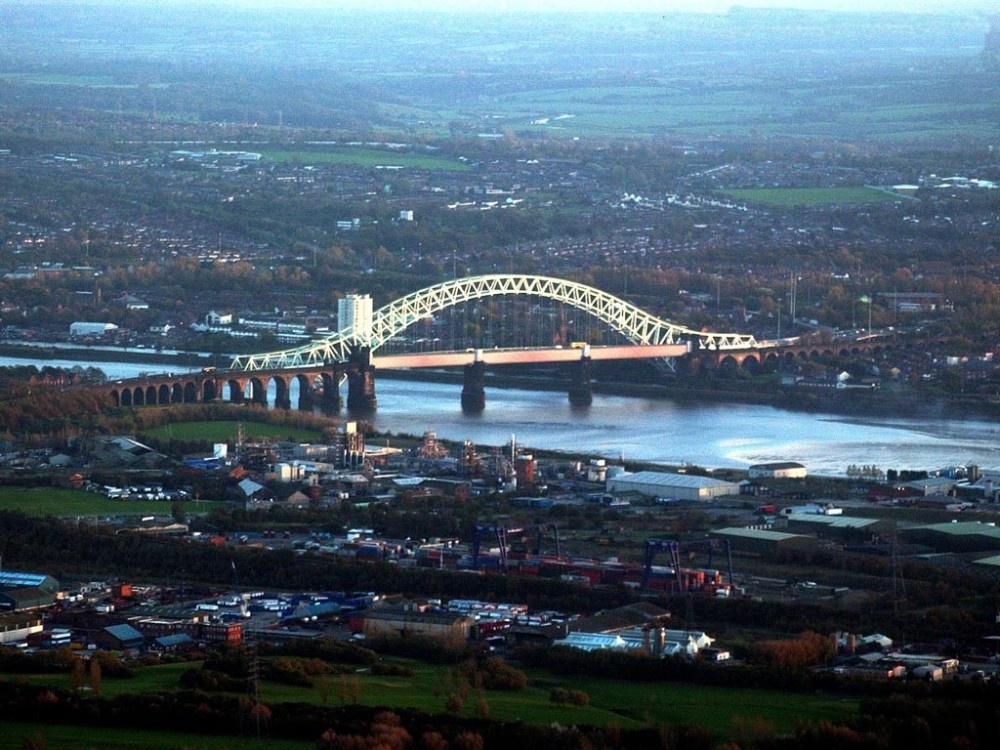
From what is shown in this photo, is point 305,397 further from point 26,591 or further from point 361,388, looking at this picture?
point 26,591

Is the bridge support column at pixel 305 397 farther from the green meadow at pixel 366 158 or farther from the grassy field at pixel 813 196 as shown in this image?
the green meadow at pixel 366 158

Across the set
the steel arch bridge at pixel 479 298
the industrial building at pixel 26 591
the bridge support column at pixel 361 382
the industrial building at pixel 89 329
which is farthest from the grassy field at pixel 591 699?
the industrial building at pixel 89 329

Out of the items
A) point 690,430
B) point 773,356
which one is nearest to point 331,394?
point 690,430

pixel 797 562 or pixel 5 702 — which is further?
pixel 797 562

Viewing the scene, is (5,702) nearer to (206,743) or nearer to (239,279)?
(206,743)

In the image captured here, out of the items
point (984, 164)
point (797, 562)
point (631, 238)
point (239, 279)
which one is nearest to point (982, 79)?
point (984, 164)
